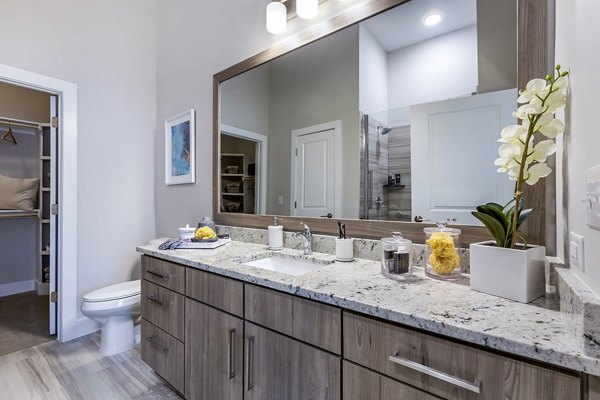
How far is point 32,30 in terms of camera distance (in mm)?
2131

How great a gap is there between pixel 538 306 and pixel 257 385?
3.14 feet

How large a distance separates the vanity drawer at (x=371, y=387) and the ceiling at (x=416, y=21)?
1.31 m

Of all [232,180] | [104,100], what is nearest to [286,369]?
[232,180]

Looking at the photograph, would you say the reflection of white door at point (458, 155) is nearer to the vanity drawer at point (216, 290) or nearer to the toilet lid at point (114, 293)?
the vanity drawer at point (216, 290)

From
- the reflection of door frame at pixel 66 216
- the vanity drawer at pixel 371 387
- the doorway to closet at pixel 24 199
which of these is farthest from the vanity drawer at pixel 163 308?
the doorway to closet at pixel 24 199

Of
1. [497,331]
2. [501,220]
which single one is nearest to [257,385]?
[497,331]

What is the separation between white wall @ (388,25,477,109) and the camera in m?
1.12

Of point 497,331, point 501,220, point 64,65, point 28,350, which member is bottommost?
point 28,350

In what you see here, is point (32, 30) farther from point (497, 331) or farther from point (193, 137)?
point (497, 331)

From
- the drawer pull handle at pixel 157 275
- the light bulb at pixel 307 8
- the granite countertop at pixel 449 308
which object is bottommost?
the drawer pull handle at pixel 157 275

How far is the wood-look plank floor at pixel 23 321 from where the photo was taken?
2.19m

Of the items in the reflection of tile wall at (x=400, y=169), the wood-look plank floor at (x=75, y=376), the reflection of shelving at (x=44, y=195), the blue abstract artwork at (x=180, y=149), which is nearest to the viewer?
the reflection of tile wall at (x=400, y=169)

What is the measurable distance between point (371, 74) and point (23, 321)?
11.7 ft

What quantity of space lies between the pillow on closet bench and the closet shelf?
0.15ft
